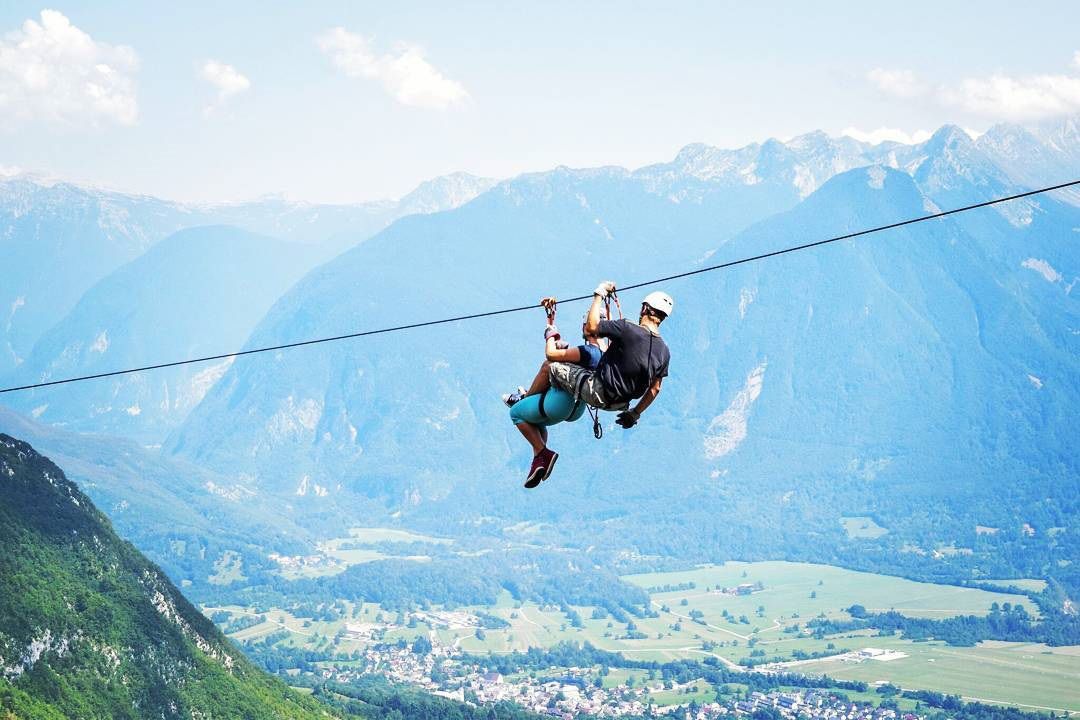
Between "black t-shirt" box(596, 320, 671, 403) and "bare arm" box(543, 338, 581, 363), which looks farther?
"bare arm" box(543, 338, 581, 363)

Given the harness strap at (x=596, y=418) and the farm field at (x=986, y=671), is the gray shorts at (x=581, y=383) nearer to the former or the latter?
the harness strap at (x=596, y=418)

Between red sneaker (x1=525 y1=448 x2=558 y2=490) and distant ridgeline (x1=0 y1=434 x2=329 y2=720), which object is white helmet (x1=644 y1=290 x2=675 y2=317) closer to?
red sneaker (x1=525 y1=448 x2=558 y2=490)

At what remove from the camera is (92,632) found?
88.4 meters

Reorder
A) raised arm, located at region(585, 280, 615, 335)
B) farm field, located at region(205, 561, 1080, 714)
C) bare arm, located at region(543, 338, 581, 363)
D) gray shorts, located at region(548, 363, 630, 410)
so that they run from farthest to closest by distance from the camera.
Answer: farm field, located at region(205, 561, 1080, 714) < bare arm, located at region(543, 338, 581, 363) < gray shorts, located at region(548, 363, 630, 410) < raised arm, located at region(585, 280, 615, 335)

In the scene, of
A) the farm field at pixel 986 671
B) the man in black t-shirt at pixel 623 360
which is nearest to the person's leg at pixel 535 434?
the man in black t-shirt at pixel 623 360

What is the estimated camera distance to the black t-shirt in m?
21.5

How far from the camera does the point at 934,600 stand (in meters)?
188

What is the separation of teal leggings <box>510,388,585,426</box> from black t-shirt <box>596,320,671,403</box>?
29.3 inches

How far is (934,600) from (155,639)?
12298cm

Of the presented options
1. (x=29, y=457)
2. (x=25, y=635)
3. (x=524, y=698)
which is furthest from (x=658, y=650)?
(x=25, y=635)

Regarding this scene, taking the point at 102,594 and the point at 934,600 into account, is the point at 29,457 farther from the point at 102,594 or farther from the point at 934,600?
the point at 934,600

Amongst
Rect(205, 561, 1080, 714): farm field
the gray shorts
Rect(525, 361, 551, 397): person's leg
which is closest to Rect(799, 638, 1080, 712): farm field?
Rect(205, 561, 1080, 714): farm field

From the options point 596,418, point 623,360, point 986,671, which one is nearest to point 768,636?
point 986,671

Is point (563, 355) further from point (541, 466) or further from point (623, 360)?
point (541, 466)
